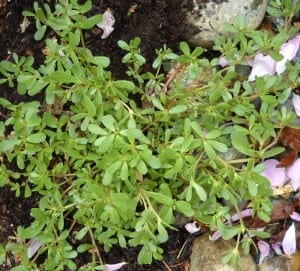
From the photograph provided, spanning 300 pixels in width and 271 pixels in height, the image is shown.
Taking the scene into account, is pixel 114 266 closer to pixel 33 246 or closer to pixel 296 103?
pixel 33 246

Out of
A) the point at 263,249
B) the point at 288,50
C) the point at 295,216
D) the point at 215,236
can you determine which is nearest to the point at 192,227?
the point at 215,236

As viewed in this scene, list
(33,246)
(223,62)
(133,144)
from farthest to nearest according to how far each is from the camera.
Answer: (223,62) → (33,246) → (133,144)

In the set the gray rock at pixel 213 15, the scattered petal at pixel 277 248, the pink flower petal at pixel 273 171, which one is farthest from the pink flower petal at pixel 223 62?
the scattered petal at pixel 277 248

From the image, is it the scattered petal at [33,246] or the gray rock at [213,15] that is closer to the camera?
the scattered petal at [33,246]

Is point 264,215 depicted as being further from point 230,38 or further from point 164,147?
point 230,38

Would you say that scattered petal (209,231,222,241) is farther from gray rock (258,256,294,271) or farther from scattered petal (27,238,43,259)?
scattered petal (27,238,43,259)

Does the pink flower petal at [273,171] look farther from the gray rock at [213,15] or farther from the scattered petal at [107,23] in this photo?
the scattered petal at [107,23]
